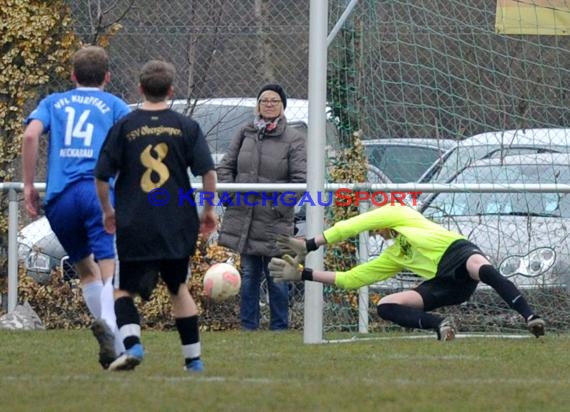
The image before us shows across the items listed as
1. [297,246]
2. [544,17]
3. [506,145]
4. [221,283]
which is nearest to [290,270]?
[297,246]

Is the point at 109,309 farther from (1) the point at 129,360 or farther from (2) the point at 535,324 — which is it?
(2) the point at 535,324

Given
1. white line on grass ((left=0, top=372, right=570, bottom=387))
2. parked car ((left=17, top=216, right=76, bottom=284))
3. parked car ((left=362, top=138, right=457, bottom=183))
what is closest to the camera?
white line on grass ((left=0, top=372, right=570, bottom=387))

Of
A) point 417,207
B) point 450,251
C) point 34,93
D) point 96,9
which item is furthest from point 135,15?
point 450,251

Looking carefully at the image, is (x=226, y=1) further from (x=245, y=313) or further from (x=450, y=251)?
(x=450, y=251)

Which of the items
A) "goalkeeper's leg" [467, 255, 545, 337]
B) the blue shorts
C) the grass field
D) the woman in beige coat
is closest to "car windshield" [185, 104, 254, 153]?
the woman in beige coat

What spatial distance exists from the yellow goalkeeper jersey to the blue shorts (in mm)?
2230

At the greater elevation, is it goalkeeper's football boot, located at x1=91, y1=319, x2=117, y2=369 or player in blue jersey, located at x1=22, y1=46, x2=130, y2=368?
player in blue jersey, located at x1=22, y1=46, x2=130, y2=368

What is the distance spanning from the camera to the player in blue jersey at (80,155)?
24.4 ft

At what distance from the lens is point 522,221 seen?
10.8 m

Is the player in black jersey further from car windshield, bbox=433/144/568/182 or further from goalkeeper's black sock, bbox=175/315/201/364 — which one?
car windshield, bbox=433/144/568/182

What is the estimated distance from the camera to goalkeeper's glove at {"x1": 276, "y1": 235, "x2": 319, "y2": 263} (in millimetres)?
9227

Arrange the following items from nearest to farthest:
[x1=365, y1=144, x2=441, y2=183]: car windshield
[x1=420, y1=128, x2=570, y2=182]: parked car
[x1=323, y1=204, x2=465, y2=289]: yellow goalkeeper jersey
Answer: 1. [x1=323, y1=204, x2=465, y2=289]: yellow goalkeeper jersey
2. [x1=420, y1=128, x2=570, y2=182]: parked car
3. [x1=365, y1=144, x2=441, y2=183]: car windshield

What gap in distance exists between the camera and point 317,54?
9359 millimetres

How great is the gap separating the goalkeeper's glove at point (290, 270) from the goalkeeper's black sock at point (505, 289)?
1189 millimetres
